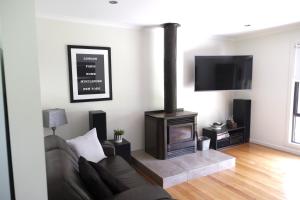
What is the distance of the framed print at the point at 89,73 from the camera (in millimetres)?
3402

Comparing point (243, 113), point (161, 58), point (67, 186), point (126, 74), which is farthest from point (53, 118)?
point (243, 113)

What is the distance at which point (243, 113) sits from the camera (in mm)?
4746

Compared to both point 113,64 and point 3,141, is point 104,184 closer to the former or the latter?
point 3,141

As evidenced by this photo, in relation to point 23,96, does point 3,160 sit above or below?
below

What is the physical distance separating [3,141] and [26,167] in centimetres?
17

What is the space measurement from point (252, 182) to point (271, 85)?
88.0 inches

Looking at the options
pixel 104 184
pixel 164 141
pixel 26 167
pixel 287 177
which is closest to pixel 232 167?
pixel 287 177

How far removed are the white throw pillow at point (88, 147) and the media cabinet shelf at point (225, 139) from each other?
229 cm

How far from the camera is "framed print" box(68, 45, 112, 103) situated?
340 centimetres

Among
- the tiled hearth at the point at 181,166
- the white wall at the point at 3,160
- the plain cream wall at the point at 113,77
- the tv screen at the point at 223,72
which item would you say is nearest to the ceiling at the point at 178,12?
the plain cream wall at the point at 113,77

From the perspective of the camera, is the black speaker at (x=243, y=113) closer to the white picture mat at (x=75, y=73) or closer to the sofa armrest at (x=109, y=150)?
the white picture mat at (x=75, y=73)

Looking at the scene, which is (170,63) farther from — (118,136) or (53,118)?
(53,118)

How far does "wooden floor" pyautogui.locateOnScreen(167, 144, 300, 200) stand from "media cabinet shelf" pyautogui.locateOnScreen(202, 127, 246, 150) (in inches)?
17.8

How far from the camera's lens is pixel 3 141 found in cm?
105
